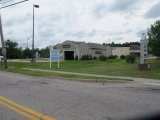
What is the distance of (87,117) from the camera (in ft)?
24.3

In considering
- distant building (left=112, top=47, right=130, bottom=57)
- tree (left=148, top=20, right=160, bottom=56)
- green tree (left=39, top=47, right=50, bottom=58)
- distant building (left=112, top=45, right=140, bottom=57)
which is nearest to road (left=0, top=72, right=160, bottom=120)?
tree (left=148, top=20, right=160, bottom=56)

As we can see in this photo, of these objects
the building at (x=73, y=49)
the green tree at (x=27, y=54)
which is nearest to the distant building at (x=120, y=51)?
the green tree at (x=27, y=54)

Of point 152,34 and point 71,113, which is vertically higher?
point 152,34

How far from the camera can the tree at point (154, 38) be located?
30734 mm

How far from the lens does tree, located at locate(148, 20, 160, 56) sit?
30.7 m

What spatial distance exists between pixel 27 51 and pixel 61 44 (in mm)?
34181

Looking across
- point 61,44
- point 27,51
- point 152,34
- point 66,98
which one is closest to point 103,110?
point 66,98

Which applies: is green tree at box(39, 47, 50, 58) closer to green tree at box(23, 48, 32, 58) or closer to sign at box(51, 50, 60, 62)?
green tree at box(23, 48, 32, 58)

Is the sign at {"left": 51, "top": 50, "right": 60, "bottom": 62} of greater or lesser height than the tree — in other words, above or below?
below

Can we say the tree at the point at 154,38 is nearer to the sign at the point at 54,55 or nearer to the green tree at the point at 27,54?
the sign at the point at 54,55

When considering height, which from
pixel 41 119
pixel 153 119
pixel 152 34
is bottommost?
pixel 41 119

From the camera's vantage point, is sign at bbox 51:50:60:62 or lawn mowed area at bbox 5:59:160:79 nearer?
lawn mowed area at bbox 5:59:160:79

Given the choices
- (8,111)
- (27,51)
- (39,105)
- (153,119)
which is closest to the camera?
(153,119)

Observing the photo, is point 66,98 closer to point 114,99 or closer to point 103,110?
point 114,99
